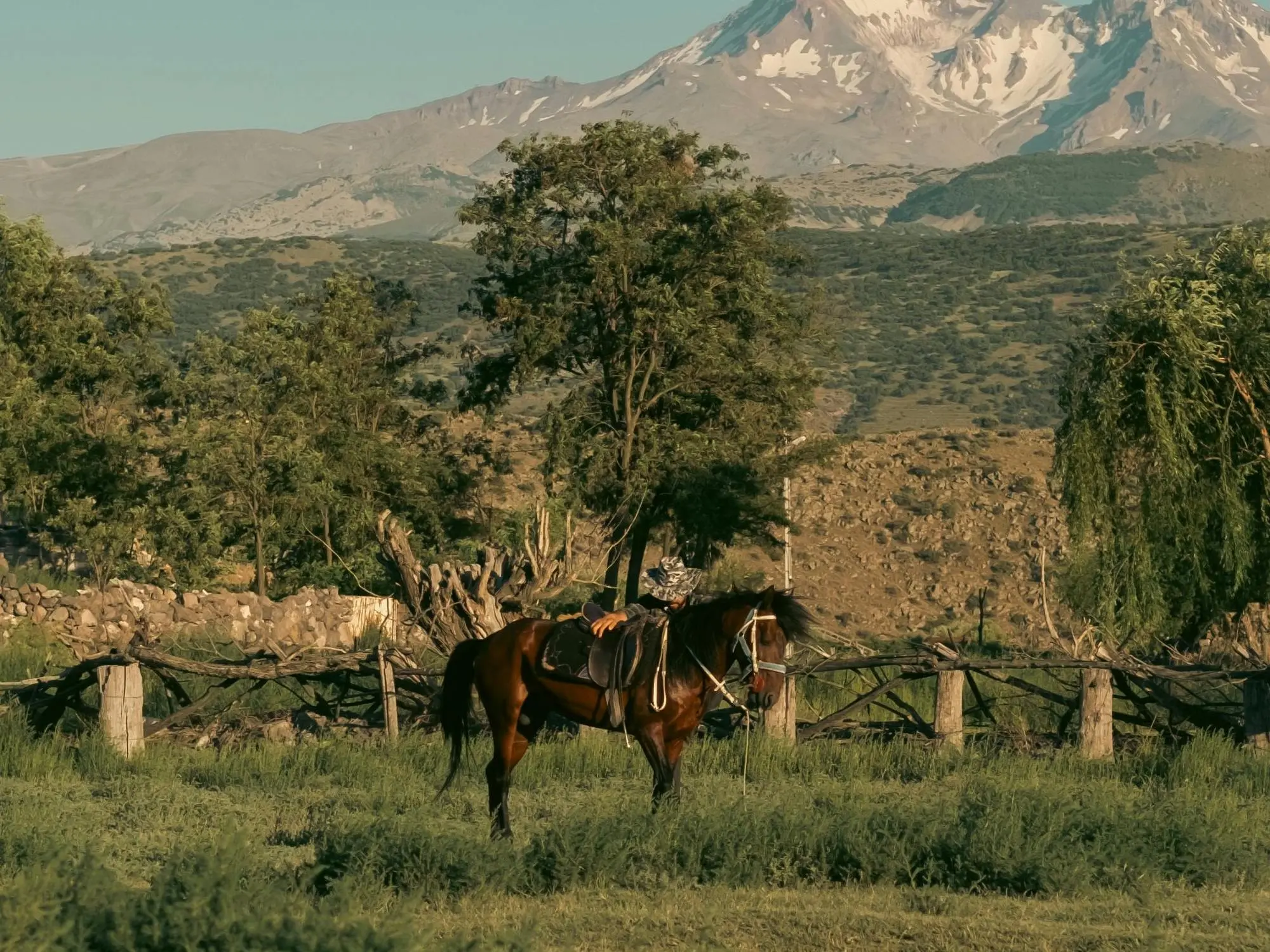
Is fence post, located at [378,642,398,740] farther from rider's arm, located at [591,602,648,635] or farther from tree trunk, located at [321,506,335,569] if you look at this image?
tree trunk, located at [321,506,335,569]

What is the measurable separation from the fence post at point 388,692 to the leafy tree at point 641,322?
18056mm

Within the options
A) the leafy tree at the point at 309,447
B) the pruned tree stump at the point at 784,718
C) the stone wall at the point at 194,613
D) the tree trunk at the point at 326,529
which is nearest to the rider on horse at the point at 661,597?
the pruned tree stump at the point at 784,718

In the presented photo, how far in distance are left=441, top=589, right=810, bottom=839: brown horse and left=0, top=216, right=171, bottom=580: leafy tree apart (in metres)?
23.3

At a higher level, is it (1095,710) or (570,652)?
(570,652)

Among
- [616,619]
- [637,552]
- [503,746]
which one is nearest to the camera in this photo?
[503,746]

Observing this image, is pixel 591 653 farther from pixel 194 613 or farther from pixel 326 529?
pixel 326 529

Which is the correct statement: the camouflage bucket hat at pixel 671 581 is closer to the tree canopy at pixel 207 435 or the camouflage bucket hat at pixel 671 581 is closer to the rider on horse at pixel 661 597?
the rider on horse at pixel 661 597

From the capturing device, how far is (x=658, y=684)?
1301 cm

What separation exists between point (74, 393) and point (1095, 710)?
27.4 metres

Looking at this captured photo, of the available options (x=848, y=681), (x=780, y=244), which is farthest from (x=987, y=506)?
(x=848, y=681)

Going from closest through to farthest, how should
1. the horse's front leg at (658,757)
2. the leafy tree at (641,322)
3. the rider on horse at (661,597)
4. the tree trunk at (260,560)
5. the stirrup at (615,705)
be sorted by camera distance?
the horse's front leg at (658,757) → the stirrup at (615,705) → the rider on horse at (661,597) → the tree trunk at (260,560) → the leafy tree at (641,322)

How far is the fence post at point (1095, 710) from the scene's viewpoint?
1625 centimetres

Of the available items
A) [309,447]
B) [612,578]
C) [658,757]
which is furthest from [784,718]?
[309,447]

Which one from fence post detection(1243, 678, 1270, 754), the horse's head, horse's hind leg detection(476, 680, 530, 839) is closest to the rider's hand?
horse's hind leg detection(476, 680, 530, 839)
